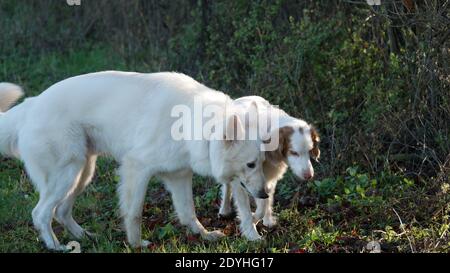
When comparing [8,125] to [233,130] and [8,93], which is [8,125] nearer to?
[8,93]

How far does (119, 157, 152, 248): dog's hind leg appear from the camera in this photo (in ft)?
20.8

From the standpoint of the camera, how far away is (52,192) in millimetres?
6395

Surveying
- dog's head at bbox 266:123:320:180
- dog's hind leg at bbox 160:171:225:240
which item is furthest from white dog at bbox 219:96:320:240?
dog's hind leg at bbox 160:171:225:240

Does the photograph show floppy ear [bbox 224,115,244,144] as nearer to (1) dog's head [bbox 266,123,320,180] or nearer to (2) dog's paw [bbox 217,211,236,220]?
(1) dog's head [bbox 266,123,320,180]

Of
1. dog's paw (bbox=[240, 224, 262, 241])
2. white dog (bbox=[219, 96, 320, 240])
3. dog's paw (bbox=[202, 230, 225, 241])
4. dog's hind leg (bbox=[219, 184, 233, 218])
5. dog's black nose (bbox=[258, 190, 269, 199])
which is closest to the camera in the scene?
dog's black nose (bbox=[258, 190, 269, 199])

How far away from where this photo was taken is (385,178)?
7.27 metres

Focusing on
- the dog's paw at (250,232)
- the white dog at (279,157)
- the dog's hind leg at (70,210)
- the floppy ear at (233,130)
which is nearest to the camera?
the floppy ear at (233,130)

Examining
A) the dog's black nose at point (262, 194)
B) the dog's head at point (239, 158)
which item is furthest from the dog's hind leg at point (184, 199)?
the dog's black nose at point (262, 194)

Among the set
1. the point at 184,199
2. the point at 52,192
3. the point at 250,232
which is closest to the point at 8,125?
the point at 52,192

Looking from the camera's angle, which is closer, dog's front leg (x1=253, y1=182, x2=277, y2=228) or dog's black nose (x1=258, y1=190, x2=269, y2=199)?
dog's black nose (x1=258, y1=190, x2=269, y2=199)

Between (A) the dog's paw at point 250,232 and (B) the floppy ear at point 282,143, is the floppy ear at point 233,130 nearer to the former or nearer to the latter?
(B) the floppy ear at point 282,143

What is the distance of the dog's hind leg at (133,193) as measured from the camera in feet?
20.8

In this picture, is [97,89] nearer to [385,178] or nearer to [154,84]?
[154,84]

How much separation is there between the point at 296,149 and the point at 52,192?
6.81 feet
